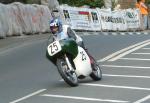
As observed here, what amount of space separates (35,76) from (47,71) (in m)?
0.87

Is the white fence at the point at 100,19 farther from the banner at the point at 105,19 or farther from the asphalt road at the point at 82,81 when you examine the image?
the asphalt road at the point at 82,81

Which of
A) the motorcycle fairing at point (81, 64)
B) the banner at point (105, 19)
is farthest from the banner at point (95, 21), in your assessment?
the motorcycle fairing at point (81, 64)

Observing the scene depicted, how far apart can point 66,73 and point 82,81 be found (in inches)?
47.5

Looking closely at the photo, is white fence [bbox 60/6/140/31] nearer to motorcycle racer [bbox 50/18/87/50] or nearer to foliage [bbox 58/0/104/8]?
foliage [bbox 58/0/104/8]

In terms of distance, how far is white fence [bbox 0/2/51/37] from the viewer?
1085 inches

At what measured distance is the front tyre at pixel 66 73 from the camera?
13719mm

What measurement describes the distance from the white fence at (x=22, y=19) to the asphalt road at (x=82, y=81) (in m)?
3.34

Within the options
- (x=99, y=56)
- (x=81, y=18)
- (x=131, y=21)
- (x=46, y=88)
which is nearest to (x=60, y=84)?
(x=46, y=88)

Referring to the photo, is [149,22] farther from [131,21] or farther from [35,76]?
[35,76]

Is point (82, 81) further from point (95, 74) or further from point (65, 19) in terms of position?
point (65, 19)

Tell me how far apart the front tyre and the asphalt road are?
0.52ft

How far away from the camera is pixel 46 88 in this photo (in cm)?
1405

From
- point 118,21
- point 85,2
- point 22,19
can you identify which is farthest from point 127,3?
point 22,19

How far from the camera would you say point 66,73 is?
1377 centimetres
